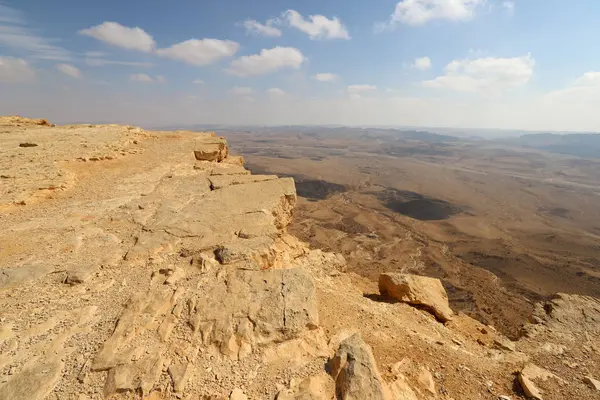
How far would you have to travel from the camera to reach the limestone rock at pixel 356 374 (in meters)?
3.49

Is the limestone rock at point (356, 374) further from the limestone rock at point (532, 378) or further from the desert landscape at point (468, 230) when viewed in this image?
the desert landscape at point (468, 230)

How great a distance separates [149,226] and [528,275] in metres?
29.1

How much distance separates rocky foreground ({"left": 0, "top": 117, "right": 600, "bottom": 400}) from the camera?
3.61 metres

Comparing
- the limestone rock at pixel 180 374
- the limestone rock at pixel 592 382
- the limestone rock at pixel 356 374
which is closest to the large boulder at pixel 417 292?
the limestone rock at pixel 592 382

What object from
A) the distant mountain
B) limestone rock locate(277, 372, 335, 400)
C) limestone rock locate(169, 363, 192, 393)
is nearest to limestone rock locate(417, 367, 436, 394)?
limestone rock locate(277, 372, 335, 400)

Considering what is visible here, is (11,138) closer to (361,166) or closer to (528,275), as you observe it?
(528,275)

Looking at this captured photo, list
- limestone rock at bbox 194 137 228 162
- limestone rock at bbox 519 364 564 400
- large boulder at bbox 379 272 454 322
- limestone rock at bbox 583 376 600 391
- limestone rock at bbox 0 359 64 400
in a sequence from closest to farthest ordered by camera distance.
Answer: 1. limestone rock at bbox 0 359 64 400
2. limestone rock at bbox 519 364 564 400
3. limestone rock at bbox 583 376 600 391
4. large boulder at bbox 379 272 454 322
5. limestone rock at bbox 194 137 228 162

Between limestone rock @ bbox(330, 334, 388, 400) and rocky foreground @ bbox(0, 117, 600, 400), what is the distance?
0.02 m

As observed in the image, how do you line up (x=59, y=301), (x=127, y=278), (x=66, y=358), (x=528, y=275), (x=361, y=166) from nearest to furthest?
(x=66, y=358) → (x=59, y=301) → (x=127, y=278) → (x=528, y=275) → (x=361, y=166)

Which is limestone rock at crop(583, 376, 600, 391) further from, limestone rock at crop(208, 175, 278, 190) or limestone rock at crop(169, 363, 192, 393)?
limestone rock at crop(208, 175, 278, 190)

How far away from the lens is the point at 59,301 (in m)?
4.48

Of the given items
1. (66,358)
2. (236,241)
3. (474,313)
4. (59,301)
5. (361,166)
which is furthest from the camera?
(361,166)

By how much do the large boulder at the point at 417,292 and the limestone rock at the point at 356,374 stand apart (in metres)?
4.31

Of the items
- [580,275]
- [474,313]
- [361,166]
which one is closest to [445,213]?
[580,275]
